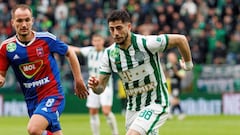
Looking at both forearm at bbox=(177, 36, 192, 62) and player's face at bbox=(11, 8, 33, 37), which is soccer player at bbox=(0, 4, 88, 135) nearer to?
player's face at bbox=(11, 8, 33, 37)

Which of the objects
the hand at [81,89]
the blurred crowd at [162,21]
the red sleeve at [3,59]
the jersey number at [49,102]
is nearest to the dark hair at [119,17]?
the hand at [81,89]

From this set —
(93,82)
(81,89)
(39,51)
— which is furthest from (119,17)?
(39,51)

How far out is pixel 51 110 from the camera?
34.1ft

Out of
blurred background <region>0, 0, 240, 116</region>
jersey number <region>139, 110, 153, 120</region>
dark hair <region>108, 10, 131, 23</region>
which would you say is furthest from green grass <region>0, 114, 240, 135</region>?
dark hair <region>108, 10, 131, 23</region>

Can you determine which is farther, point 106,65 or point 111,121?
point 111,121

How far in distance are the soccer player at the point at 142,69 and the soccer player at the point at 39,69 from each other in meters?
0.63

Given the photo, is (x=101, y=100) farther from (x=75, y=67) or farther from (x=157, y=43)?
(x=157, y=43)

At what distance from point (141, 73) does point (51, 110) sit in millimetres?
1355

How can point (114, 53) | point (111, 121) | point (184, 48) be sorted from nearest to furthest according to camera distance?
point (184, 48)
point (114, 53)
point (111, 121)

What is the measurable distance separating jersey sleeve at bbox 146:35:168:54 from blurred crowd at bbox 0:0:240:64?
16.9m

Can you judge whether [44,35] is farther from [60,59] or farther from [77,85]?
[60,59]

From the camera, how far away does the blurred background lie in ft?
86.4

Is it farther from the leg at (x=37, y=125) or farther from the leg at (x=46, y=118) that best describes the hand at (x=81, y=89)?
the leg at (x=37, y=125)

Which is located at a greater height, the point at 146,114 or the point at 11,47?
the point at 11,47
